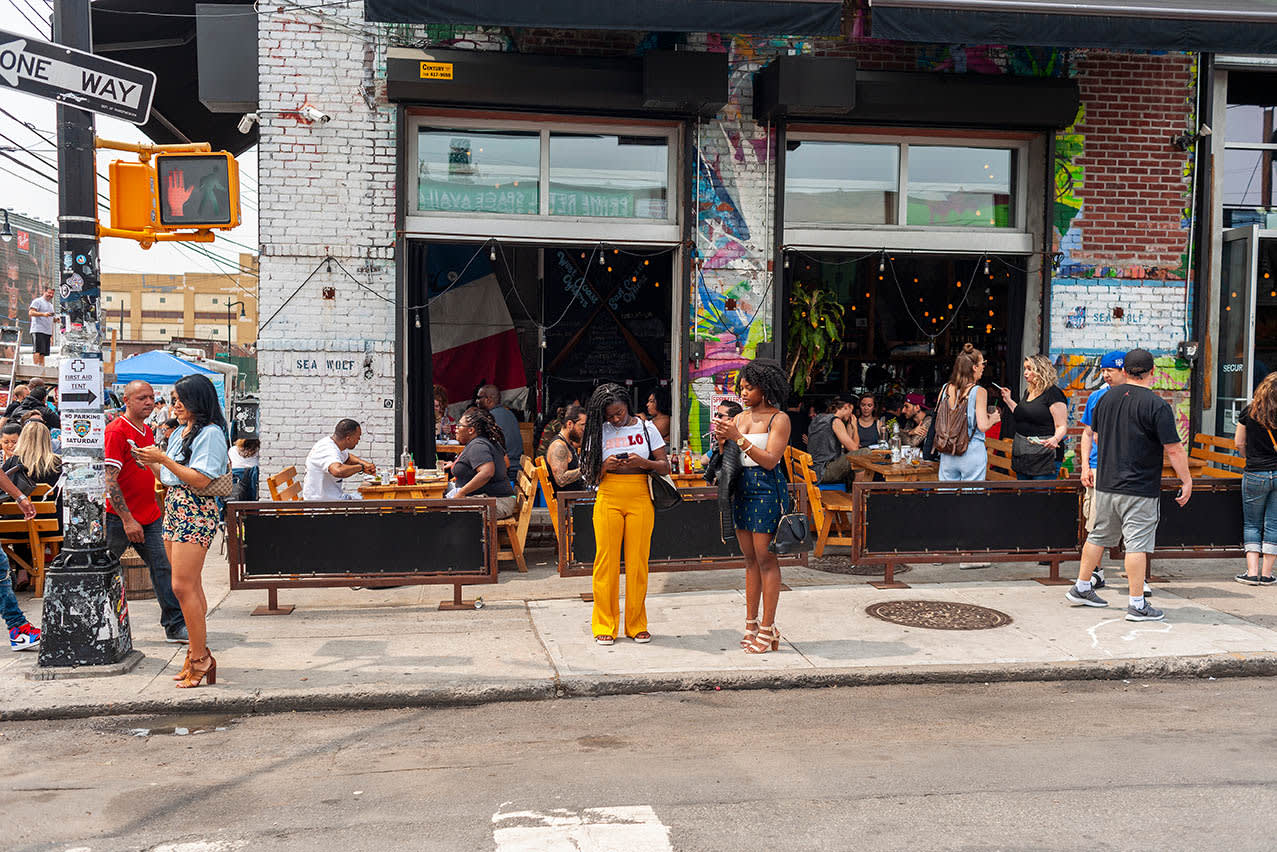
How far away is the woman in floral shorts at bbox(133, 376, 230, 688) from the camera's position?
6.06 metres

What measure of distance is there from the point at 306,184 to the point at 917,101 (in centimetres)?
637

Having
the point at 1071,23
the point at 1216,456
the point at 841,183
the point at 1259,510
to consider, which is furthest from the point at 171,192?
the point at 1216,456

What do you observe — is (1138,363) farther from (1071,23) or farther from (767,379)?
(1071,23)

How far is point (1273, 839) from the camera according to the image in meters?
4.04

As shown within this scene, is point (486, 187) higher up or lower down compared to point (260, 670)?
higher up

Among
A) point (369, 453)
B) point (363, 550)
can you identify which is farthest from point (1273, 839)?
point (369, 453)

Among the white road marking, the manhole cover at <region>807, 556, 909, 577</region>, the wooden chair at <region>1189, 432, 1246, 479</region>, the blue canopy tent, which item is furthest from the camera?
the blue canopy tent

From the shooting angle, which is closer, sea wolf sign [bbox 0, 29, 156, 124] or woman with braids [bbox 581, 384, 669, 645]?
sea wolf sign [bbox 0, 29, 156, 124]

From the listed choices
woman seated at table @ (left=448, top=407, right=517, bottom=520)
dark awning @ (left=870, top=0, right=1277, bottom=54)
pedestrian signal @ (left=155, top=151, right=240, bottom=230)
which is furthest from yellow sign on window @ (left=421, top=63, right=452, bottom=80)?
pedestrian signal @ (left=155, top=151, right=240, bottom=230)

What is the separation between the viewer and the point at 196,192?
21.2 ft

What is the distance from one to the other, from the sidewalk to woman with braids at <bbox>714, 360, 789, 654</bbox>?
2.38 ft

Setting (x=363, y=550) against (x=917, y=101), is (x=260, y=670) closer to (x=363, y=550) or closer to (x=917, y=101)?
(x=363, y=550)

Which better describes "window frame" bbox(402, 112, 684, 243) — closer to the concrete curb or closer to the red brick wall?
the red brick wall

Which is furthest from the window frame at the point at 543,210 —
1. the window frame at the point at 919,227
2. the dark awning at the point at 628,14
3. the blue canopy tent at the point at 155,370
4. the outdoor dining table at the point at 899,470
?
the blue canopy tent at the point at 155,370
